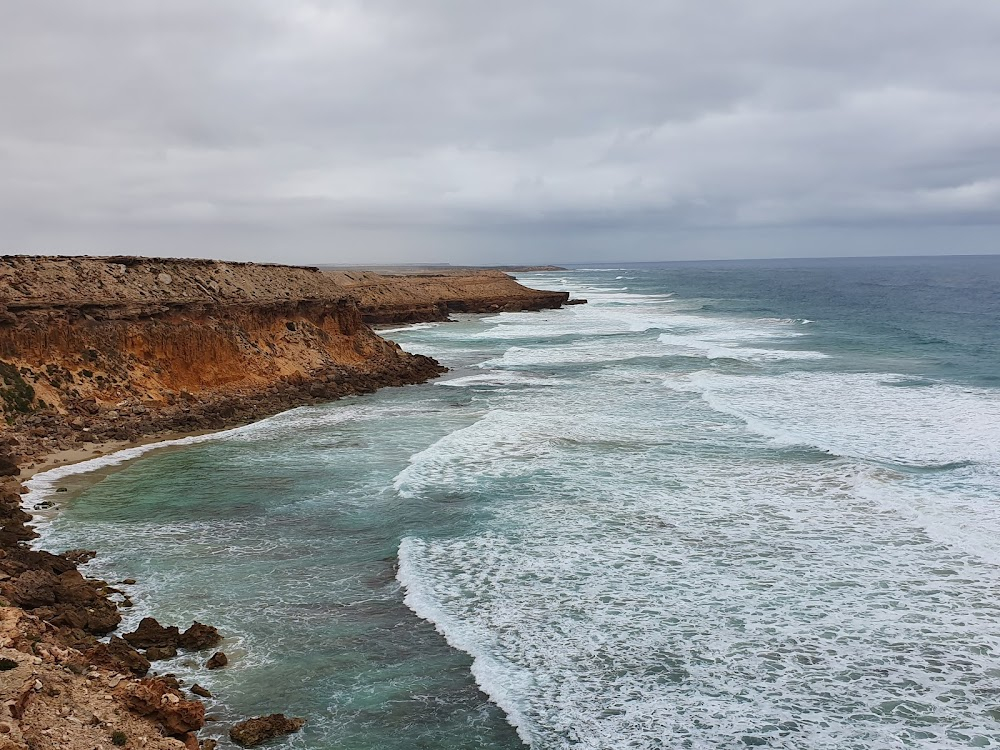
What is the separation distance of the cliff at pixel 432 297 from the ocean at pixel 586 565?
132 ft

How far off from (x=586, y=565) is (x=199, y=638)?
6.36 metres

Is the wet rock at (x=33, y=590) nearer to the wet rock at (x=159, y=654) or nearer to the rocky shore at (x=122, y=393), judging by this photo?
the rocky shore at (x=122, y=393)

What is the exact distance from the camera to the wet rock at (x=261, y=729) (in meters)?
8.90

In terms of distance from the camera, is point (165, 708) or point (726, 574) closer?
point (165, 708)

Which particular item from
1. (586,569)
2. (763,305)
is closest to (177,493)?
(586,569)

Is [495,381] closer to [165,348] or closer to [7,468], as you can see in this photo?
[165,348]

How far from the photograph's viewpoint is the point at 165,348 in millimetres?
28625

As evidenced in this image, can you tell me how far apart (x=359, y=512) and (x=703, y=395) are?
17.1m

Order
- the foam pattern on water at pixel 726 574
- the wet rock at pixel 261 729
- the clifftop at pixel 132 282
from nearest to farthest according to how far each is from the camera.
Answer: the wet rock at pixel 261 729, the foam pattern on water at pixel 726 574, the clifftop at pixel 132 282

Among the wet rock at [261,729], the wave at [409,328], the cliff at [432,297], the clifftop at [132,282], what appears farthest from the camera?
the cliff at [432,297]

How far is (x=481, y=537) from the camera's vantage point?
15.5 m

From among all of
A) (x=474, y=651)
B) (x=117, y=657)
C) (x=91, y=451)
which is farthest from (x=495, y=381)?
(x=117, y=657)

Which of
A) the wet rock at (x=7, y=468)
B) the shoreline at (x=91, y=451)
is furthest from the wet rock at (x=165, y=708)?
the wet rock at (x=7, y=468)

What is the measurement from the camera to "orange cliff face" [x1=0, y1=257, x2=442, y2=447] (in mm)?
24703
